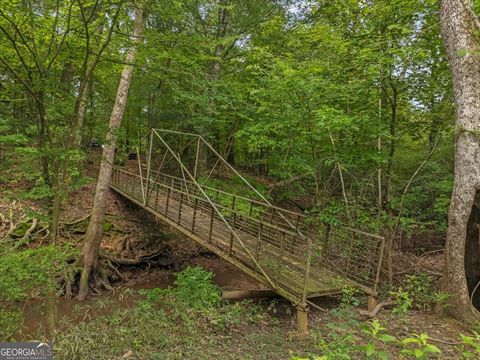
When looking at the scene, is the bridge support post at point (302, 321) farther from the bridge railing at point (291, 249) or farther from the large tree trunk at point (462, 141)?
the large tree trunk at point (462, 141)

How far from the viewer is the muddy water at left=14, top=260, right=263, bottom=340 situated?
5.69 metres

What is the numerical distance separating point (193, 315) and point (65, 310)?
3.82 meters

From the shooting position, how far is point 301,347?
394 centimetres

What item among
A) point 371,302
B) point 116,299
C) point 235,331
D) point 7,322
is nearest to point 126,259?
point 116,299

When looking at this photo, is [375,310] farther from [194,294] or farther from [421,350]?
[421,350]

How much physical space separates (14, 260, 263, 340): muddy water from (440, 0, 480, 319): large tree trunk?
15.0ft

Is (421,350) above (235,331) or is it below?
above

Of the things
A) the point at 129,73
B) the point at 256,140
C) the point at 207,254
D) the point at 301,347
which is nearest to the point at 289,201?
the point at 207,254

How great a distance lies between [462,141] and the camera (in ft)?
13.9

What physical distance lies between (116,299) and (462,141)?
766cm

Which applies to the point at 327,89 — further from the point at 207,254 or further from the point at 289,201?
the point at 289,201

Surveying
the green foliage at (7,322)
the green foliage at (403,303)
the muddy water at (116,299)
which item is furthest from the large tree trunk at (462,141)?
the green foliage at (7,322)

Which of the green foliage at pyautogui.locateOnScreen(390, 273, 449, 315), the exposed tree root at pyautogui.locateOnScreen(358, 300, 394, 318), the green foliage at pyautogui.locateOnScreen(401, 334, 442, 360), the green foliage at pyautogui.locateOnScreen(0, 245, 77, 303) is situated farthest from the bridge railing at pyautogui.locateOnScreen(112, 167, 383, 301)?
the green foliage at pyautogui.locateOnScreen(0, 245, 77, 303)

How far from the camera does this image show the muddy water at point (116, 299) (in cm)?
569
